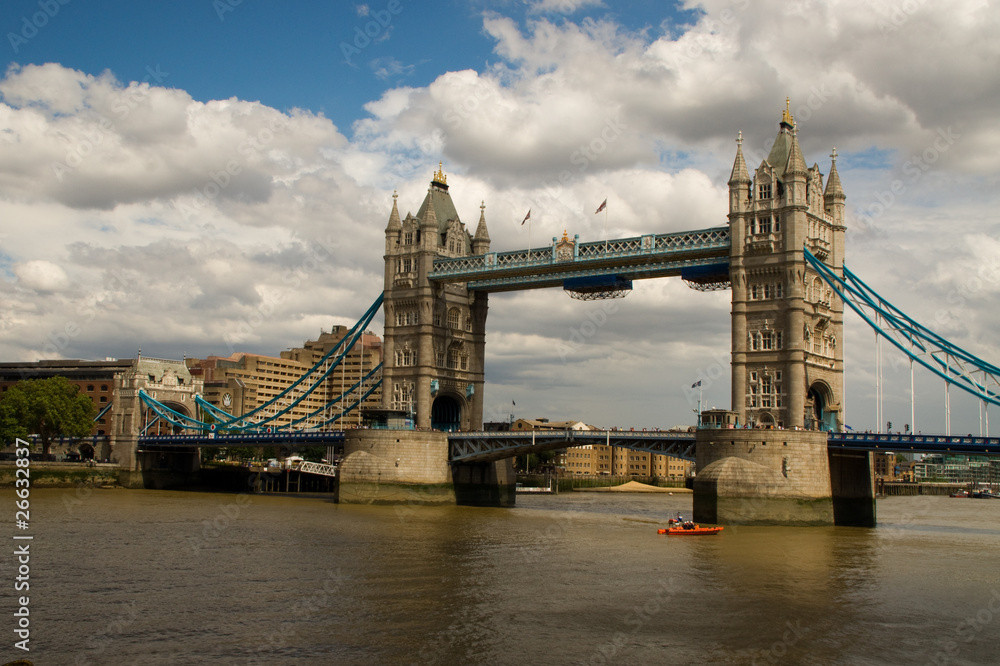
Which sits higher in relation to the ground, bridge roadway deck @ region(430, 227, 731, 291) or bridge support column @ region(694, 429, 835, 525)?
bridge roadway deck @ region(430, 227, 731, 291)

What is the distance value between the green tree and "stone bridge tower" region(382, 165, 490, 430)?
3979cm

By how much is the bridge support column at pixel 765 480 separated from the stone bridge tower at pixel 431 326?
102ft

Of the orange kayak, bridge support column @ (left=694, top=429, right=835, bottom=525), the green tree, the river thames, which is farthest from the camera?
the green tree

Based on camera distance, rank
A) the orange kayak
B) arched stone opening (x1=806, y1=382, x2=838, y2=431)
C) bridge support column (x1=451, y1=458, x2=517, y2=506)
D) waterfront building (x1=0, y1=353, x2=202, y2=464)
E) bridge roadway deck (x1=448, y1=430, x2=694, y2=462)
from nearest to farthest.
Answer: the orange kayak → arched stone opening (x1=806, y1=382, x2=838, y2=431) → bridge roadway deck (x1=448, y1=430, x2=694, y2=462) → bridge support column (x1=451, y1=458, x2=517, y2=506) → waterfront building (x1=0, y1=353, x2=202, y2=464)

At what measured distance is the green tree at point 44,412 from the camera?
10156 centimetres

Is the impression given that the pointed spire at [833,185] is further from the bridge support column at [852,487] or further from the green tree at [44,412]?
the green tree at [44,412]

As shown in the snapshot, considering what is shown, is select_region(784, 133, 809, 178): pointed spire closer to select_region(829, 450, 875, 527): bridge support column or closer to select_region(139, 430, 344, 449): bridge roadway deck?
select_region(829, 450, 875, 527): bridge support column

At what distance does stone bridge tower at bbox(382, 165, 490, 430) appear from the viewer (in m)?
86.4

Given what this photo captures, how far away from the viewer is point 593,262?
254 feet

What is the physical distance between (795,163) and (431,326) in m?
34.5

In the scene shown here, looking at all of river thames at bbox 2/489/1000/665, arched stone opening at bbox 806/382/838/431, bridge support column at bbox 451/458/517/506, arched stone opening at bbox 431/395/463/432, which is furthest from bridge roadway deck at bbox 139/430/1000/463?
arched stone opening at bbox 431/395/463/432

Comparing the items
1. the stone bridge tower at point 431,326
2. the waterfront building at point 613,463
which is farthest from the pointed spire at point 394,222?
the waterfront building at point 613,463

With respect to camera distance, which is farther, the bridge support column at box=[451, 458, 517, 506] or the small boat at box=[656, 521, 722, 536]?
the bridge support column at box=[451, 458, 517, 506]

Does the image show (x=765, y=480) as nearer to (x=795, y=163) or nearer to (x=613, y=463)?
(x=795, y=163)
